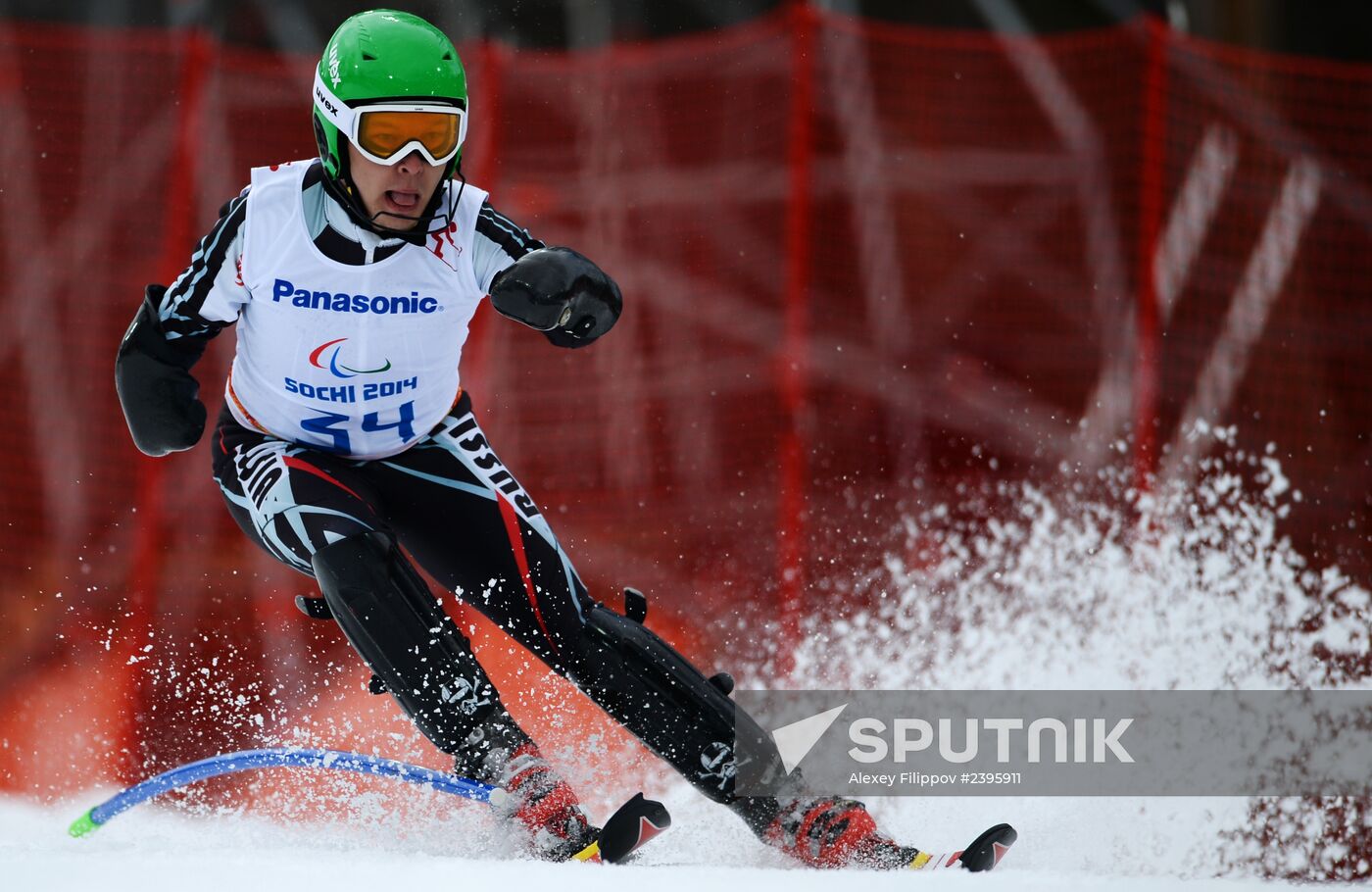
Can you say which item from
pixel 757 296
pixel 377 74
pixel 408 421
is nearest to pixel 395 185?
pixel 377 74

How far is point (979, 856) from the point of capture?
2.92m

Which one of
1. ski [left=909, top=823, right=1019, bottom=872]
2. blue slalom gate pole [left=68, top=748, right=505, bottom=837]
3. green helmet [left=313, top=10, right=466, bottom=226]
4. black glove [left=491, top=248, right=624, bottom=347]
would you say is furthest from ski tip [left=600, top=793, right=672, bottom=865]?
green helmet [left=313, top=10, right=466, bottom=226]

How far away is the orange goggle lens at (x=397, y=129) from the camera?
2.73 metres

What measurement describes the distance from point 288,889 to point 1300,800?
3264 mm

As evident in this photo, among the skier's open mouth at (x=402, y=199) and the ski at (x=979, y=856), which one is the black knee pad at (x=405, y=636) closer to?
the skier's open mouth at (x=402, y=199)

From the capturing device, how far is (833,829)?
2.97 m

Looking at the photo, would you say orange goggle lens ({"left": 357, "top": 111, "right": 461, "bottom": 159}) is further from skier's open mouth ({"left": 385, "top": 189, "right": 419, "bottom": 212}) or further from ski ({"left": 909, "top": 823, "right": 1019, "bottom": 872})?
ski ({"left": 909, "top": 823, "right": 1019, "bottom": 872})

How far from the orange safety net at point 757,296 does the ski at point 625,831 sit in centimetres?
262

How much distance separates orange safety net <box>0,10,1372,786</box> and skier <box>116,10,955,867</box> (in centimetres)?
230

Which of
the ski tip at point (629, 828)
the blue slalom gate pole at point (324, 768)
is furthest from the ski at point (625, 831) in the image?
the blue slalom gate pole at point (324, 768)

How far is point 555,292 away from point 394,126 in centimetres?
45

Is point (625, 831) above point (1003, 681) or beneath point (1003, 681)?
beneath

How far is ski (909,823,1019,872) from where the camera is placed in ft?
9.55

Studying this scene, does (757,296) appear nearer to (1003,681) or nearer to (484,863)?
(1003,681)
